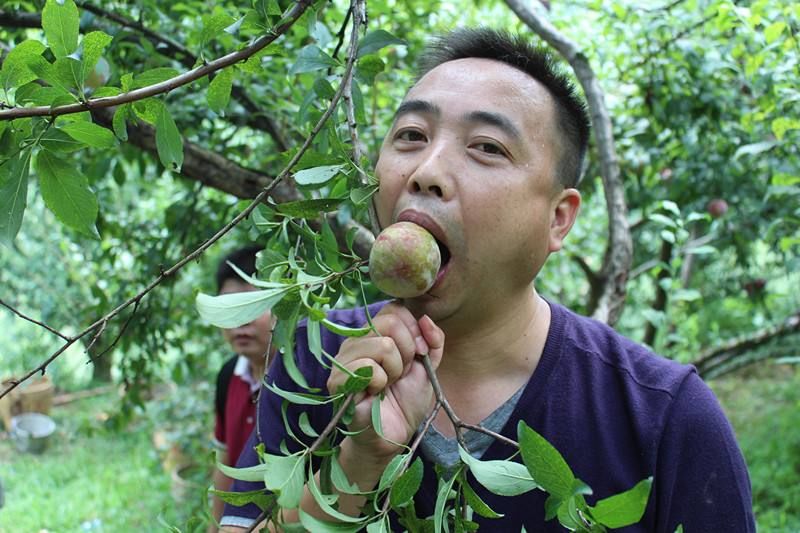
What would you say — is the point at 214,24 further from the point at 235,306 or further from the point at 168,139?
the point at 235,306

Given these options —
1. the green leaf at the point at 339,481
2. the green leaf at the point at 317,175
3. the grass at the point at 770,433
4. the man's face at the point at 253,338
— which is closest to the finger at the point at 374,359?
the green leaf at the point at 339,481

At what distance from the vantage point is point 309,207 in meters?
1.04

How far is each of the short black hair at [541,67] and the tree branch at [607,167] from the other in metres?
0.69

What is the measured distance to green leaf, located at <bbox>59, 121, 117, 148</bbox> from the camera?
92 centimetres

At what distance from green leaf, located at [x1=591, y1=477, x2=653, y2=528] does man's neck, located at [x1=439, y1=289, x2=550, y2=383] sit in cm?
61

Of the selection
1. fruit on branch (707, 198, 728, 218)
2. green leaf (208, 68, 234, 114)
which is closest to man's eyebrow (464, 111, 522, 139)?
green leaf (208, 68, 234, 114)

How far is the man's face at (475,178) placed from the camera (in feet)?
3.77

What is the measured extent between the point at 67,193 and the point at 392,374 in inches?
19.1

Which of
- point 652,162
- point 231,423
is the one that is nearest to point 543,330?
point 652,162

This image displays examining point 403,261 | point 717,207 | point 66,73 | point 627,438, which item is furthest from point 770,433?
point 66,73

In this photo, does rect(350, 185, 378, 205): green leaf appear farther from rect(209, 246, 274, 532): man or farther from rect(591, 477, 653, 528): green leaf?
rect(209, 246, 274, 532): man

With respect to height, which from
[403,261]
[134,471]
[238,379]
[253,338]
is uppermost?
[403,261]

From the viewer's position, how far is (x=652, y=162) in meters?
2.73

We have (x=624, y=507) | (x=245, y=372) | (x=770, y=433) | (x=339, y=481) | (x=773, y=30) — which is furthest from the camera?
(x=770, y=433)
